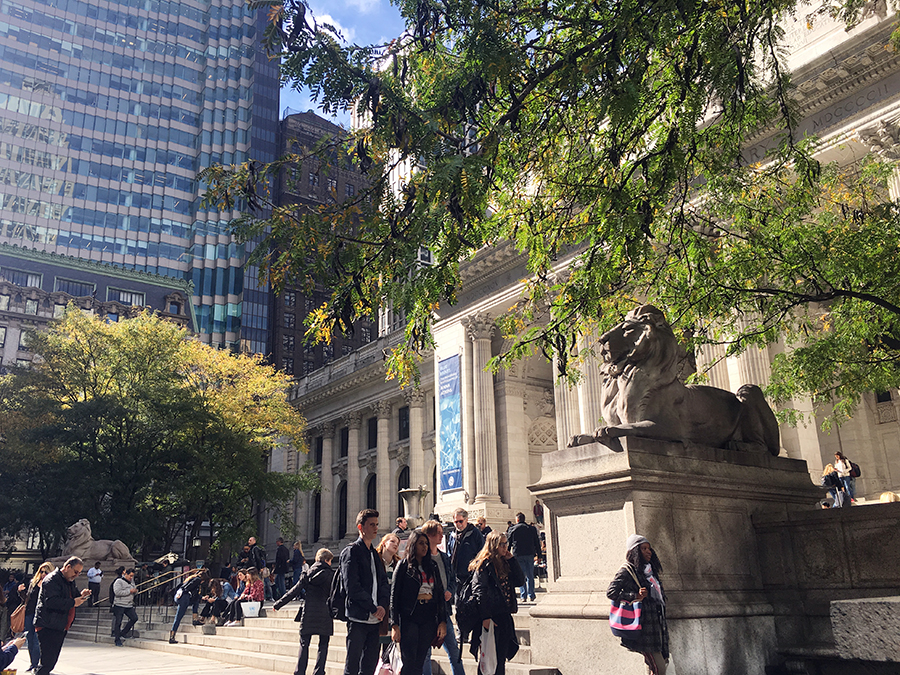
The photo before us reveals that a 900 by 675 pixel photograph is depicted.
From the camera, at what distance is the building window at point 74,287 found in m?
72.9

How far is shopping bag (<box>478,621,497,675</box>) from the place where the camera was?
7297mm

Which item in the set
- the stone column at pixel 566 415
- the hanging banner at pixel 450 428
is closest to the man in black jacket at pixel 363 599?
the stone column at pixel 566 415

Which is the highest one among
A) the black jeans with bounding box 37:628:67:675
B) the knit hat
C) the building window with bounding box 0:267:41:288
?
the building window with bounding box 0:267:41:288

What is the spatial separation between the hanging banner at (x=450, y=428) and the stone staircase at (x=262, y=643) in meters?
13.2

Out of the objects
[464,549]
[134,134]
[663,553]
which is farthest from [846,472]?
[134,134]

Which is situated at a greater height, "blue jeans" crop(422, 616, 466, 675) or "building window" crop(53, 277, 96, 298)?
"building window" crop(53, 277, 96, 298)

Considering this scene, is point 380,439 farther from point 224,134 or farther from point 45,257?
point 224,134

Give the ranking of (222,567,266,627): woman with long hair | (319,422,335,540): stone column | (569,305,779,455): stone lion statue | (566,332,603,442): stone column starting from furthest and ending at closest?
(319,422,335,540): stone column → (566,332,603,442): stone column → (222,567,266,627): woman with long hair → (569,305,779,455): stone lion statue

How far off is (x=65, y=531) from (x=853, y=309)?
107 ft

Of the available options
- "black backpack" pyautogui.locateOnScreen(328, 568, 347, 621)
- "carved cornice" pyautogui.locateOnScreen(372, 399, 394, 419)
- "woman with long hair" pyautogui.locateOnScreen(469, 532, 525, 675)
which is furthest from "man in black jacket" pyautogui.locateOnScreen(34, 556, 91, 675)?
"carved cornice" pyautogui.locateOnScreen(372, 399, 394, 419)

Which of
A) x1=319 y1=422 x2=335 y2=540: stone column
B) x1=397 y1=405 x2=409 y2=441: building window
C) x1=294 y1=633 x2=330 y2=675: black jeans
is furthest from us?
x1=319 y1=422 x2=335 y2=540: stone column

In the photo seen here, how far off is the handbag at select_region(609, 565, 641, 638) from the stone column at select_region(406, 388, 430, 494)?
41232 mm

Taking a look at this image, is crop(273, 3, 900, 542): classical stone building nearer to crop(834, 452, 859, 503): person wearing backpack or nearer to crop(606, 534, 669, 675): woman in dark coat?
crop(606, 534, 669, 675): woman in dark coat

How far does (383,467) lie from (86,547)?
2477 centimetres
